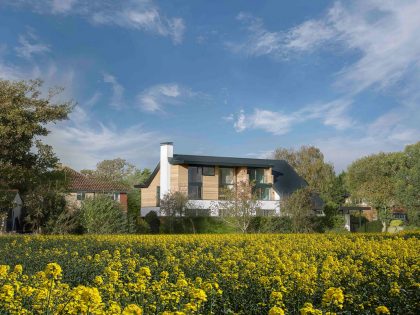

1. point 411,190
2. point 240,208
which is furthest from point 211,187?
point 411,190

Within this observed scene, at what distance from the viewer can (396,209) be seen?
63.8m

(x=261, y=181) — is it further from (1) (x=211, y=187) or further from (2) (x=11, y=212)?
(2) (x=11, y=212)

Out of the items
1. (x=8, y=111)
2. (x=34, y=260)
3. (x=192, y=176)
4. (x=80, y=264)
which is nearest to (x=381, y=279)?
(x=80, y=264)

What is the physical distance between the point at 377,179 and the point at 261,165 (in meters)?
19.9

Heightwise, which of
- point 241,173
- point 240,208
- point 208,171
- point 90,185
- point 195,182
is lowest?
point 240,208

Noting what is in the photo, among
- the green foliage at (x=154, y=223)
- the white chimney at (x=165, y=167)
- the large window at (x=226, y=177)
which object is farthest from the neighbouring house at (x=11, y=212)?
the large window at (x=226, y=177)

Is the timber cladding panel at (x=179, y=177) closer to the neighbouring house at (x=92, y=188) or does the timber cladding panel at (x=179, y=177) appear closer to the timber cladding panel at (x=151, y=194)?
the timber cladding panel at (x=151, y=194)

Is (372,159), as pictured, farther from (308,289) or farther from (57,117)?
(308,289)

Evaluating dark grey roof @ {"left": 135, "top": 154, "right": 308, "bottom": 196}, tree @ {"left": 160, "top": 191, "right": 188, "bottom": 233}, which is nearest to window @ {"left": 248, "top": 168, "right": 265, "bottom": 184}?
dark grey roof @ {"left": 135, "top": 154, "right": 308, "bottom": 196}

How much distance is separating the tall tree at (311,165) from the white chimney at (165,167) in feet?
76.6

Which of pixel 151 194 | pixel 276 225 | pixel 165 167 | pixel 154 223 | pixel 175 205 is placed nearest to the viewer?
pixel 276 225

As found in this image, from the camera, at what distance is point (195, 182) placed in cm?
4288

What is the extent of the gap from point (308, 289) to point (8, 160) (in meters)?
21.8

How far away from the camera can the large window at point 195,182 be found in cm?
4266
